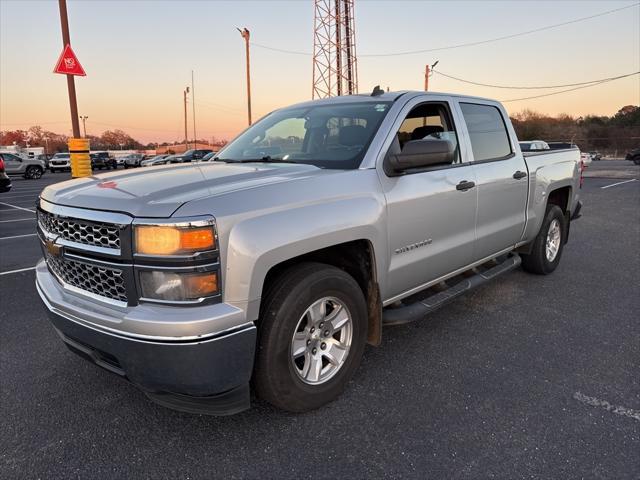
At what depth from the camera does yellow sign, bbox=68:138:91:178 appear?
32.4 ft

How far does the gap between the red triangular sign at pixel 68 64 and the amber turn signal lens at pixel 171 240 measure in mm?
8615

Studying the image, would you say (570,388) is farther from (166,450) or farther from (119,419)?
(119,419)

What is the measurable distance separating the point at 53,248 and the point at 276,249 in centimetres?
130

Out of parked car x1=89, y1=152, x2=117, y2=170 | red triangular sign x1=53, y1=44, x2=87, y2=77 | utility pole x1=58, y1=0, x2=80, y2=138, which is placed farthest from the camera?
parked car x1=89, y1=152, x2=117, y2=170

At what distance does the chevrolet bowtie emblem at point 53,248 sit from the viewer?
97.9 inches

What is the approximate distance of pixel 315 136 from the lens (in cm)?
348

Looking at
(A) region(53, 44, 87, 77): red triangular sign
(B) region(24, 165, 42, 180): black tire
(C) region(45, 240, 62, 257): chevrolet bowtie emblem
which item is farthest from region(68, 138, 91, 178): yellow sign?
(B) region(24, 165, 42, 180): black tire

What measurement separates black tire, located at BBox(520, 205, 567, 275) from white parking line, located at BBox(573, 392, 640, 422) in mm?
2550

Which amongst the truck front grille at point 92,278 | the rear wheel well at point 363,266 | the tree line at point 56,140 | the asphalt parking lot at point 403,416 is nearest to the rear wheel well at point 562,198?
the asphalt parking lot at point 403,416

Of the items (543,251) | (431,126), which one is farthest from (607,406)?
(543,251)

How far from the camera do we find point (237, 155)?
12.2ft

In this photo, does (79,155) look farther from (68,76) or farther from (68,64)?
(68,64)

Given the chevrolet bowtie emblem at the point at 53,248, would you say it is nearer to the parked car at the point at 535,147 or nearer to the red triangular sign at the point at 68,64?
the parked car at the point at 535,147

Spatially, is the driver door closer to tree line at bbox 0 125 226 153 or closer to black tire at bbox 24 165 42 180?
black tire at bbox 24 165 42 180
